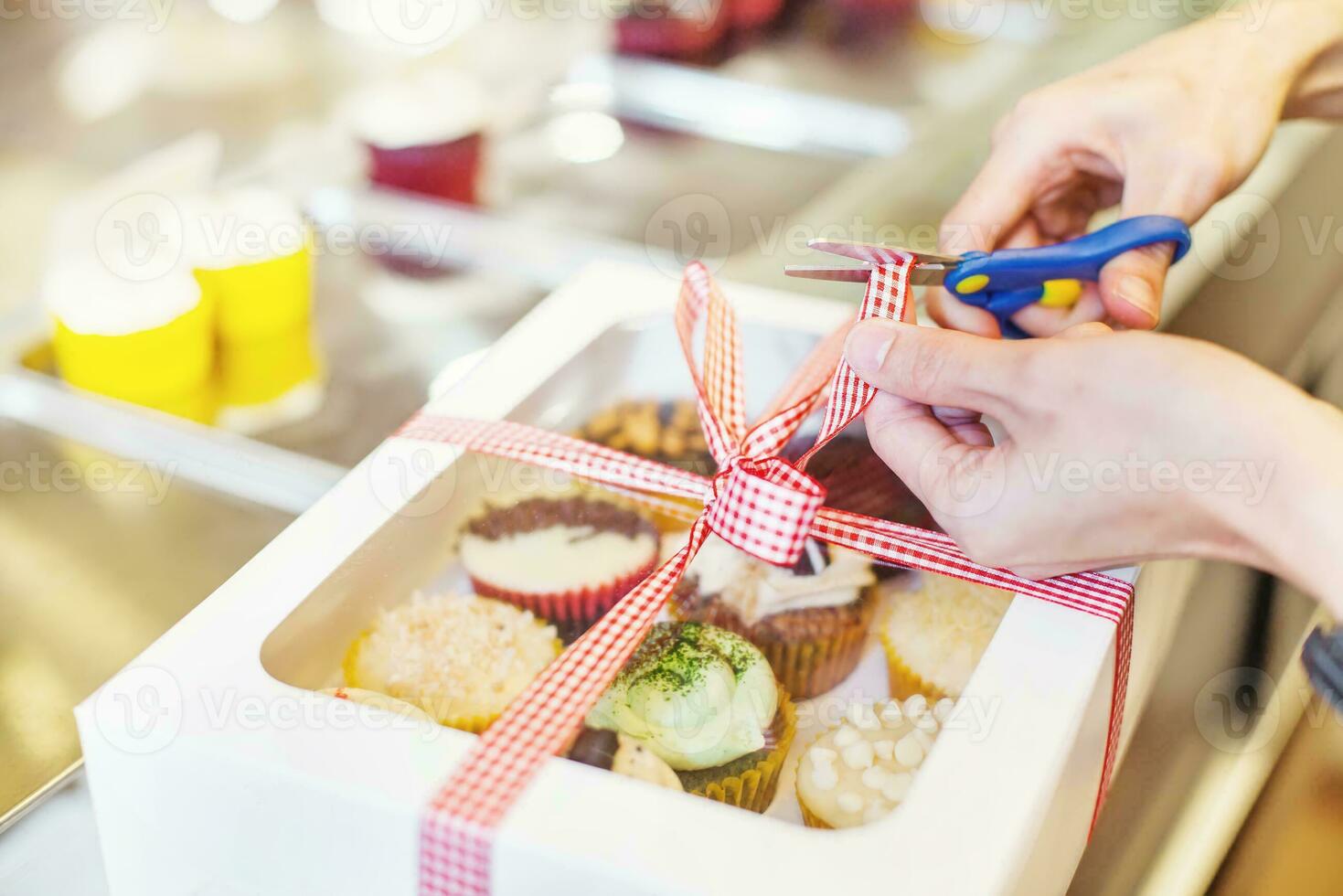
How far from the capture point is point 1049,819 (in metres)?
0.64

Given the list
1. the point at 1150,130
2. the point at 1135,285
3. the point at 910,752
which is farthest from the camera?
the point at 1150,130

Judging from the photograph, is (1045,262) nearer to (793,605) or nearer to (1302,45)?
(793,605)

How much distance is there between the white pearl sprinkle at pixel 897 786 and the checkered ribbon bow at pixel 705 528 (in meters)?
0.13

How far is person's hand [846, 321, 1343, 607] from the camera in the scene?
2.13 ft

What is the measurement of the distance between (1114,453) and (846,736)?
21 centimetres

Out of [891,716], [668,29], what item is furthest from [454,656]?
[668,29]

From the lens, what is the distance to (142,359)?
1106 millimetres

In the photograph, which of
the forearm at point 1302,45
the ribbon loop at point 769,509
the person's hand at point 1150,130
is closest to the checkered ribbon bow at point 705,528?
the ribbon loop at point 769,509

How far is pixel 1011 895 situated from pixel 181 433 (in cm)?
77

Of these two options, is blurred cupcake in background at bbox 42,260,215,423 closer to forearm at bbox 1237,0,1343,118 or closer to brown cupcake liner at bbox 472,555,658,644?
brown cupcake liner at bbox 472,555,658,644

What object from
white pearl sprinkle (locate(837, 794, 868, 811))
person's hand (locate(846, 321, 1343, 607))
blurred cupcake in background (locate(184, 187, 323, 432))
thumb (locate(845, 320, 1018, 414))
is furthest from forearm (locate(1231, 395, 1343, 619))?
blurred cupcake in background (locate(184, 187, 323, 432))

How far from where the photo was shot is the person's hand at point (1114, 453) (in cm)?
65

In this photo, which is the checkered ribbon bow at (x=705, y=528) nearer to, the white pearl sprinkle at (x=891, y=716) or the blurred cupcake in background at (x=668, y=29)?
the white pearl sprinkle at (x=891, y=716)

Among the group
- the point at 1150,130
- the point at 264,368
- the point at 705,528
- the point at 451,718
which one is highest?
the point at 1150,130
